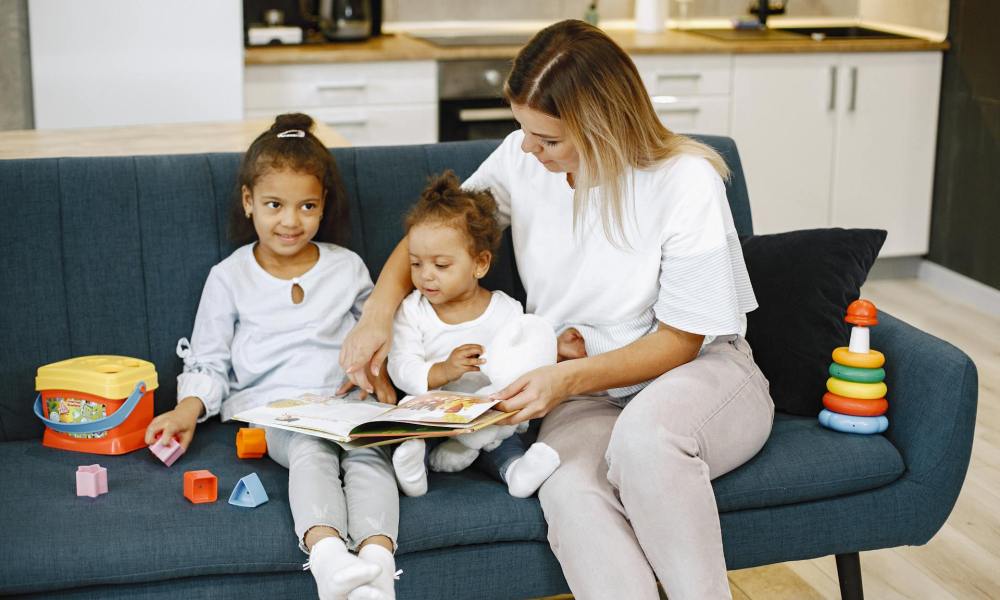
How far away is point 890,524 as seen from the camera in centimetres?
210

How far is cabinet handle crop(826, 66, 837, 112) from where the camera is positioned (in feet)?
14.4

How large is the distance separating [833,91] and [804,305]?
2371 millimetres

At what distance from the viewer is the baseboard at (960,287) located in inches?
168

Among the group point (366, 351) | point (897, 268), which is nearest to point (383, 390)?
point (366, 351)

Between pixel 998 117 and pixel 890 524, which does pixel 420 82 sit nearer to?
pixel 998 117

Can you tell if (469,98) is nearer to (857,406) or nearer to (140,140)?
(140,140)

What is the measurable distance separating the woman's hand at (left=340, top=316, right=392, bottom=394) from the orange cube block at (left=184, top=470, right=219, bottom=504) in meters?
0.31

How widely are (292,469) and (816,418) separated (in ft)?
3.16

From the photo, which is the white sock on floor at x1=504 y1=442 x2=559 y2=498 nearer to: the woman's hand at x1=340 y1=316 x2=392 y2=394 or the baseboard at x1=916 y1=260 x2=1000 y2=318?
the woman's hand at x1=340 y1=316 x2=392 y2=394

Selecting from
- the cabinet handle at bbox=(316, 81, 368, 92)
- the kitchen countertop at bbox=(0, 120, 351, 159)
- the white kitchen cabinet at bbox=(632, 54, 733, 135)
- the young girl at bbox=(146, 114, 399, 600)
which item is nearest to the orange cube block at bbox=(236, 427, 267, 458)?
the young girl at bbox=(146, 114, 399, 600)

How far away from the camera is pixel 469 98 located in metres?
4.19

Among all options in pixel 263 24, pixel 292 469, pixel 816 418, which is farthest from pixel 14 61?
pixel 816 418

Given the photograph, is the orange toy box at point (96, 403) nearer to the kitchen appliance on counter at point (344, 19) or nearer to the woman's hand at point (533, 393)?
the woman's hand at point (533, 393)

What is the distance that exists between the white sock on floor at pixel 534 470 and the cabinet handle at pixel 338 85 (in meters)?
2.38
